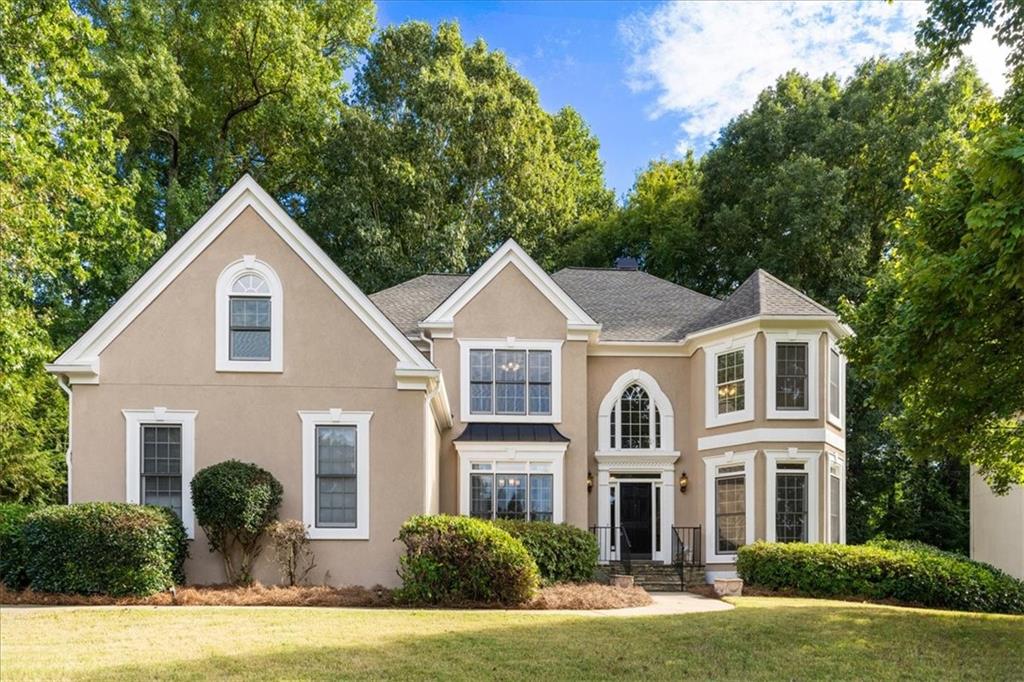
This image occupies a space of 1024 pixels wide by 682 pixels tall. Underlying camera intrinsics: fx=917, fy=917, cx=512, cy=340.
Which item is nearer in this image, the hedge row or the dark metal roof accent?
the hedge row

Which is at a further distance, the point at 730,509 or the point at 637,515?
the point at 637,515

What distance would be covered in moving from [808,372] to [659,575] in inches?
224

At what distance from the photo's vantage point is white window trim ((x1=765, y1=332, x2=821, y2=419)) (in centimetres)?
2064

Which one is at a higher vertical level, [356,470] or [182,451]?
[182,451]

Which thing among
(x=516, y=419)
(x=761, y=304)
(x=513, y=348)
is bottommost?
(x=516, y=419)

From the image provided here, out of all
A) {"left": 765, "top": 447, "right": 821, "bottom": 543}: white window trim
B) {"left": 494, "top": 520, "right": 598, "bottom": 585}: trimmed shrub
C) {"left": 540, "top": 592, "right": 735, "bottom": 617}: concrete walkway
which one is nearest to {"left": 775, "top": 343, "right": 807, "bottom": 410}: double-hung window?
{"left": 765, "top": 447, "right": 821, "bottom": 543}: white window trim

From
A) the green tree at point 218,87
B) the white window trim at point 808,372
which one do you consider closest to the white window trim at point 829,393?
the white window trim at point 808,372

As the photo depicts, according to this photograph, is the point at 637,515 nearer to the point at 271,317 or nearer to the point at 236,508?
the point at 271,317

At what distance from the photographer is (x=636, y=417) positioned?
22.7 m

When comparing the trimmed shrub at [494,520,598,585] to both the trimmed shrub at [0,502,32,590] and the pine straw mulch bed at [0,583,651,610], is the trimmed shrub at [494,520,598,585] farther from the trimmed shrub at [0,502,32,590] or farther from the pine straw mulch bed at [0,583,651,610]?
the trimmed shrub at [0,502,32,590]

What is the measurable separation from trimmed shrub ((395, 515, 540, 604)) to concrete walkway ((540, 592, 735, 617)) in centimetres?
58

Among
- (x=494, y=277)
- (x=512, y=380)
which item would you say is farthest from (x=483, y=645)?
(x=494, y=277)

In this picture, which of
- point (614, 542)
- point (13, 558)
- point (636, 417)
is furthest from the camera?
point (636, 417)

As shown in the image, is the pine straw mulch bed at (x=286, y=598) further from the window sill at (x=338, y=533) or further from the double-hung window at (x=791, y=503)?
the double-hung window at (x=791, y=503)
